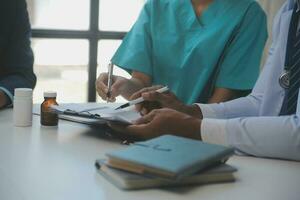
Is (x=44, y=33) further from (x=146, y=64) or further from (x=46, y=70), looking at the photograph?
(x=146, y=64)

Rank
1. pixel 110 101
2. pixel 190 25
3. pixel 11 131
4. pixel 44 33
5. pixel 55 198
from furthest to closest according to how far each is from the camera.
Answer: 1. pixel 44 33
2. pixel 190 25
3. pixel 110 101
4. pixel 11 131
5. pixel 55 198

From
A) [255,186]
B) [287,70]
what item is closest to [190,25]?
[287,70]

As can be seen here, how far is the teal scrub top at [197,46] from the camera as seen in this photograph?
64.2 inches

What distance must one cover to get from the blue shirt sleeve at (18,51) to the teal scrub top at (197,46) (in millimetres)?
338

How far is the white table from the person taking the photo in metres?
0.76

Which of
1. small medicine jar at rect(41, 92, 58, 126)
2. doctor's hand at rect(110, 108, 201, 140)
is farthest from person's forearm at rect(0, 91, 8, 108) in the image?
doctor's hand at rect(110, 108, 201, 140)

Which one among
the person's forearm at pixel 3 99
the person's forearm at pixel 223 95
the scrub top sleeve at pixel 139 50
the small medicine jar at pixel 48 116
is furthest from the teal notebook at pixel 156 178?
the scrub top sleeve at pixel 139 50

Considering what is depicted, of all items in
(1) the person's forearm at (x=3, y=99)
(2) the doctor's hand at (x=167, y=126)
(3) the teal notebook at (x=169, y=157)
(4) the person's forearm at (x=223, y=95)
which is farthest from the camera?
(4) the person's forearm at (x=223, y=95)

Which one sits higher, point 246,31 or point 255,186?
point 246,31

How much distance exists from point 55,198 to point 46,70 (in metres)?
2.17

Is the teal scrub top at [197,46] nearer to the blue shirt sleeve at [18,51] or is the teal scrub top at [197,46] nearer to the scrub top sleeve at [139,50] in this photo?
the scrub top sleeve at [139,50]

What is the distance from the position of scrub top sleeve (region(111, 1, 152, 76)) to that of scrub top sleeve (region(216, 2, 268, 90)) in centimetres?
29

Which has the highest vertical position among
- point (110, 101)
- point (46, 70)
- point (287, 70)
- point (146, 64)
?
point (287, 70)

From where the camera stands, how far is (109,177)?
2.66 feet
